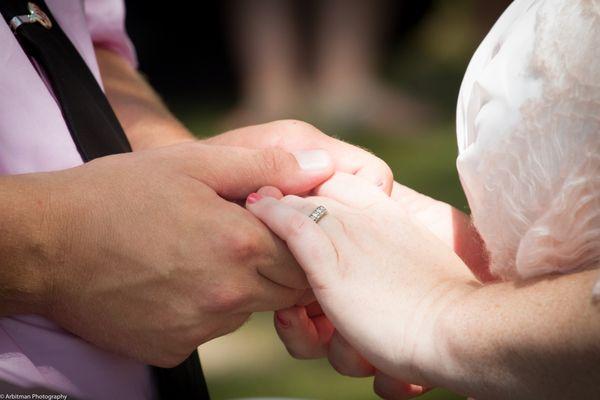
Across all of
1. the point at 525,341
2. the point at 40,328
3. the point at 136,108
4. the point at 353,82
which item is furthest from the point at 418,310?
the point at 353,82

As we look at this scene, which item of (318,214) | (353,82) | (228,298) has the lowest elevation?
(353,82)

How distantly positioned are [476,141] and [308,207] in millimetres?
289

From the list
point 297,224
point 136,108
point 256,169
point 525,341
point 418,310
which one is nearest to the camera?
point 525,341

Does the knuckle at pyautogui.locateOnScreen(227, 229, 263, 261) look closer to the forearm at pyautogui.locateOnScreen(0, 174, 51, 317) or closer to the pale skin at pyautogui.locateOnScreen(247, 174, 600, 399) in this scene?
the pale skin at pyautogui.locateOnScreen(247, 174, 600, 399)

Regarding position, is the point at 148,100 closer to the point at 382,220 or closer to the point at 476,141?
the point at 382,220

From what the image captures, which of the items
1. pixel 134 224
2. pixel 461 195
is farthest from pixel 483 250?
pixel 461 195

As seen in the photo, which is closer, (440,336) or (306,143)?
(440,336)

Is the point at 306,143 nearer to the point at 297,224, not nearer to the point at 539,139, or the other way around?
the point at 297,224

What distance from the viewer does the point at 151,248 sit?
42.7 inches

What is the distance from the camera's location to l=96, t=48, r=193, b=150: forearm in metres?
1.50

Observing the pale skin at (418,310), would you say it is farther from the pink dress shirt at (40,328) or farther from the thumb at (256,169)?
the pink dress shirt at (40,328)

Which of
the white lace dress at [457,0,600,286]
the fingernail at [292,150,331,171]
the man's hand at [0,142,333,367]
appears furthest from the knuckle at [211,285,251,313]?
the white lace dress at [457,0,600,286]

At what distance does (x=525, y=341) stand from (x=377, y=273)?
24 cm

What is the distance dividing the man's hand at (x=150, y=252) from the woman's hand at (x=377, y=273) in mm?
68
